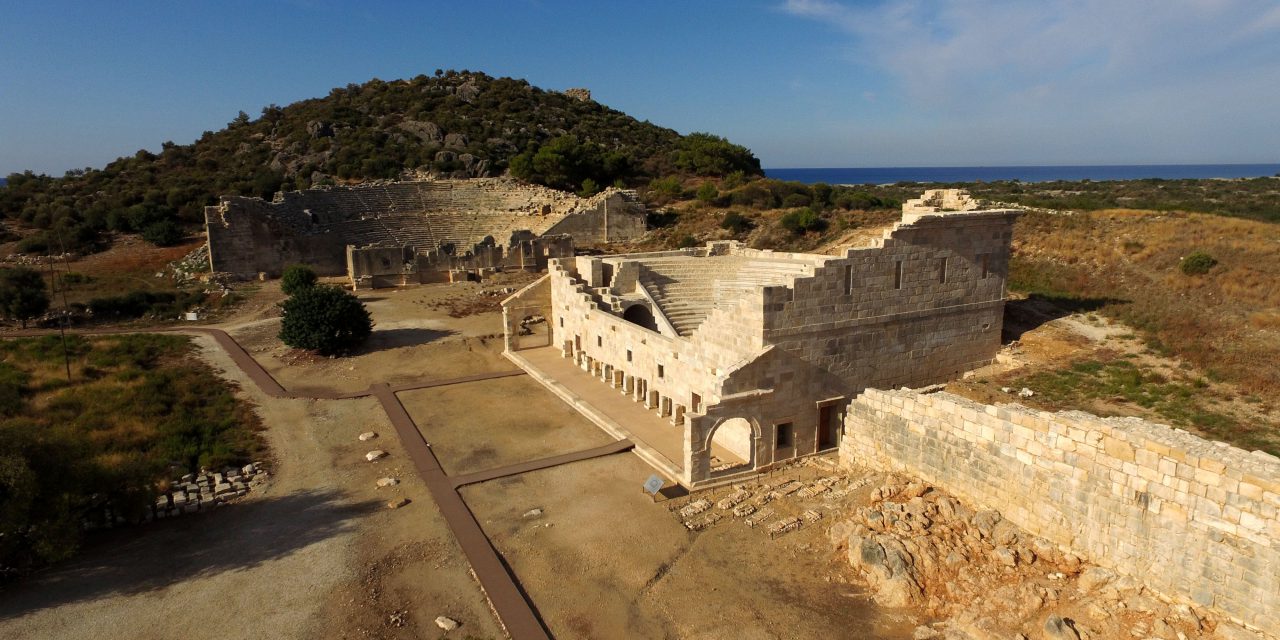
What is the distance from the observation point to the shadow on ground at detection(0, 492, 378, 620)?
1081cm

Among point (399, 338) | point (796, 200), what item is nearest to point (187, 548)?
point (399, 338)

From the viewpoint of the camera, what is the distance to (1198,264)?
25.0 metres

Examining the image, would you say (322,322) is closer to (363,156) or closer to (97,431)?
(97,431)

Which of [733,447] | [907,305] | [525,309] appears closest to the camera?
[733,447]

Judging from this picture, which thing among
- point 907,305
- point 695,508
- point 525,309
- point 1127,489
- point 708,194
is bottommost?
point 695,508

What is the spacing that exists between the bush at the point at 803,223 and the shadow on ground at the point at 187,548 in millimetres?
33385

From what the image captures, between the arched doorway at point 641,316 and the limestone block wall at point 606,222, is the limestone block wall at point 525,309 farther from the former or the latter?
the limestone block wall at point 606,222

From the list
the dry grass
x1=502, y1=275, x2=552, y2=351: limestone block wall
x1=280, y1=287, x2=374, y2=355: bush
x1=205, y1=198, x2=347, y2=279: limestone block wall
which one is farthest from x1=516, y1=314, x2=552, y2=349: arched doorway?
x1=205, y1=198, x2=347, y2=279: limestone block wall

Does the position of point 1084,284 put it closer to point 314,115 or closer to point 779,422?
point 779,422

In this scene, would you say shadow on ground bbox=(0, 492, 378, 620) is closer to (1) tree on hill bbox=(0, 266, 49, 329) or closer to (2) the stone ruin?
(2) the stone ruin

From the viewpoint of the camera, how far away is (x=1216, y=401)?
594 inches

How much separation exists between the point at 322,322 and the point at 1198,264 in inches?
1271

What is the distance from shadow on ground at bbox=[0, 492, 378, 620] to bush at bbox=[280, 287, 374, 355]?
11.0 m

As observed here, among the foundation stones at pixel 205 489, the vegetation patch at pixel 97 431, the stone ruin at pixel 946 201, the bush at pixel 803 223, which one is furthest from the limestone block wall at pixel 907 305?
the bush at pixel 803 223
